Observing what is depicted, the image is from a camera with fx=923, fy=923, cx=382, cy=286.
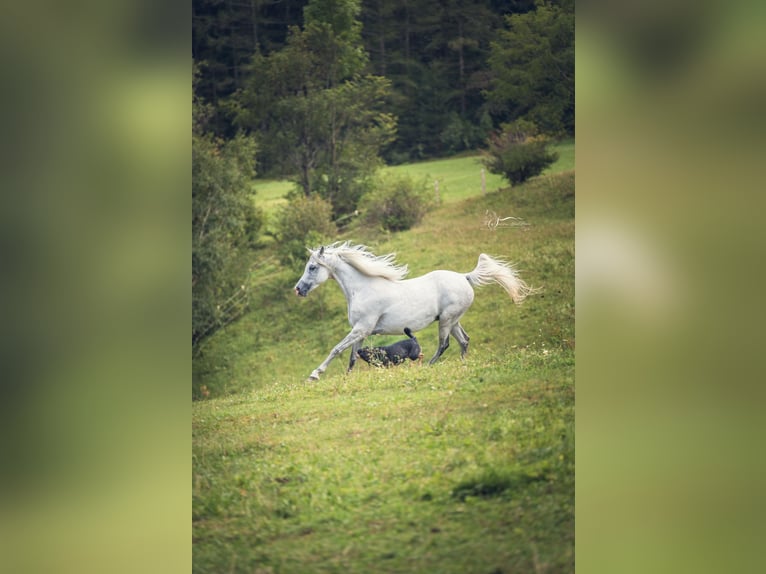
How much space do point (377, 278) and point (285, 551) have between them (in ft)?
6.59

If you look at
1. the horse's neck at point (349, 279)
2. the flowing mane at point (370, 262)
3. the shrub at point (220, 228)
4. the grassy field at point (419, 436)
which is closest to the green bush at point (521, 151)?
the grassy field at point (419, 436)

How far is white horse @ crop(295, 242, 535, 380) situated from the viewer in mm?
6504

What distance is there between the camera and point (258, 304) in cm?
730

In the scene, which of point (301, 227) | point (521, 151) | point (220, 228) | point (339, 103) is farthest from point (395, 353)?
point (339, 103)

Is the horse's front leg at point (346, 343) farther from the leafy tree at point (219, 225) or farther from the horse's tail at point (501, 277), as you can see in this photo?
the leafy tree at point (219, 225)

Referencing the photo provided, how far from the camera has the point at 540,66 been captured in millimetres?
6395

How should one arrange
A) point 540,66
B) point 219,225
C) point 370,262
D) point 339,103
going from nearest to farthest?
1. point 540,66
2. point 370,262
3. point 339,103
4. point 219,225

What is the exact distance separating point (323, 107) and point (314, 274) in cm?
136

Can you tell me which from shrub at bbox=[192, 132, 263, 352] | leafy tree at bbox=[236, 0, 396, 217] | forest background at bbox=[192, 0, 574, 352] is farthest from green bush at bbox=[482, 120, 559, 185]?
shrub at bbox=[192, 132, 263, 352]

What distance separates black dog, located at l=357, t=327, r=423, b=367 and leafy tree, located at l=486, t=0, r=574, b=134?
1.75m
